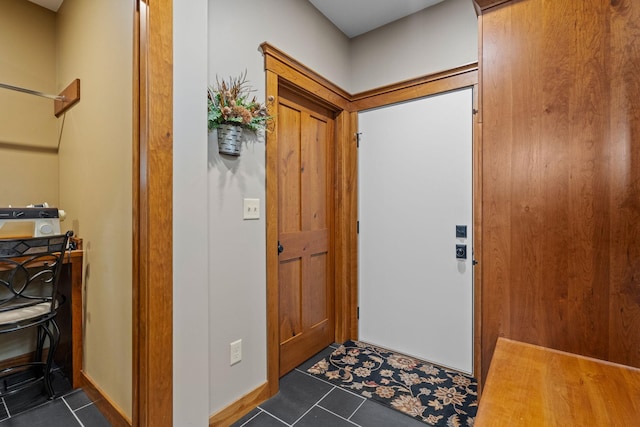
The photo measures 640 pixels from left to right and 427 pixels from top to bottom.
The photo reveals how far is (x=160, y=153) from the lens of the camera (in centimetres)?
122

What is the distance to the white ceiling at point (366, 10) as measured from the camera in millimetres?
2160

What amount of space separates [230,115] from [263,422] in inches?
66.4

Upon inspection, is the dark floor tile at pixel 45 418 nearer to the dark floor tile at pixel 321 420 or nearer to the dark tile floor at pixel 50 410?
the dark tile floor at pixel 50 410

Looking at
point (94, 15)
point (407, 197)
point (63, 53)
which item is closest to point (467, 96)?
point (407, 197)

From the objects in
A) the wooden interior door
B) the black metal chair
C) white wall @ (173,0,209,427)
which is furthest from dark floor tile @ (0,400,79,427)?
the wooden interior door

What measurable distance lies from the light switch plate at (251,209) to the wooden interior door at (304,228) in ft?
1.07

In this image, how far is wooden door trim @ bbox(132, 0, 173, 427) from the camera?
1.20 metres

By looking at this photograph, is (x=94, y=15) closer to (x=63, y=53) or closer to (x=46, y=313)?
(x=63, y=53)

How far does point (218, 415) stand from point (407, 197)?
1.91m

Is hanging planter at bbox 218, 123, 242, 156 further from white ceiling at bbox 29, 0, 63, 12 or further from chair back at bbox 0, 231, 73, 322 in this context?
white ceiling at bbox 29, 0, 63, 12

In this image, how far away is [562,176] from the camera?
3.35 feet

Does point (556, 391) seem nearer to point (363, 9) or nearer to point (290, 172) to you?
point (290, 172)

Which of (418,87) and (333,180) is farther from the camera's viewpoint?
(333,180)

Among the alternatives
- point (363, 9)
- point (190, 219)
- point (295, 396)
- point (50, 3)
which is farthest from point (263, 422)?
point (50, 3)
